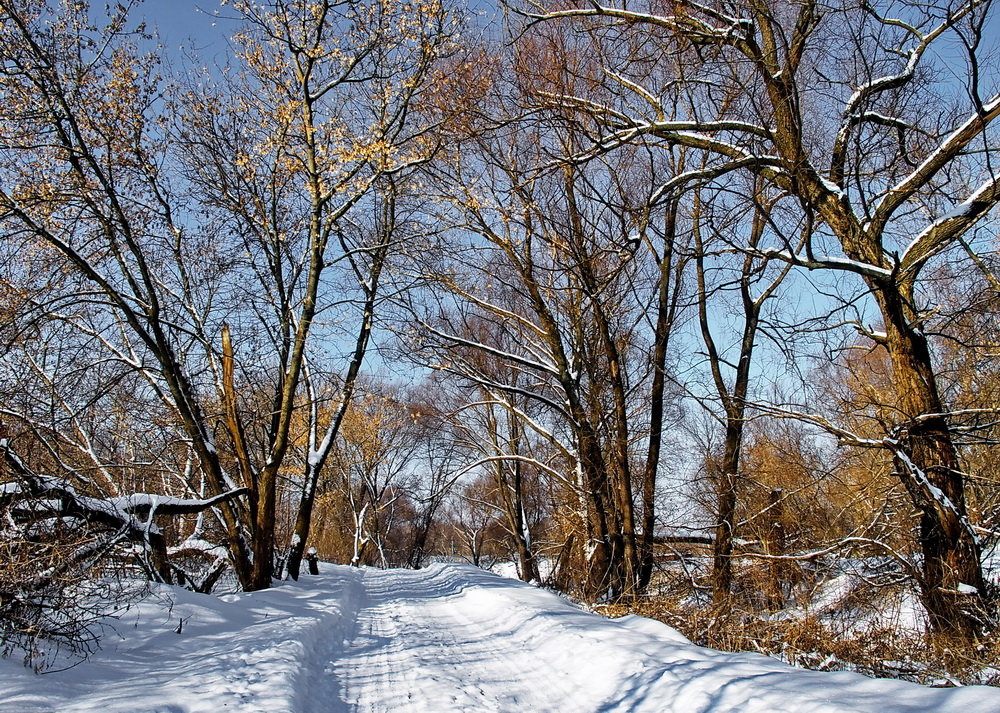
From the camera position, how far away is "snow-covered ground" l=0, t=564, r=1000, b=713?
12.3 feet

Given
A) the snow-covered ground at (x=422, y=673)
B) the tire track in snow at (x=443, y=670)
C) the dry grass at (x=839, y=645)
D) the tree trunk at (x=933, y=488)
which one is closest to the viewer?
the snow-covered ground at (x=422, y=673)

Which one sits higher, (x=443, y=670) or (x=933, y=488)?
(x=933, y=488)

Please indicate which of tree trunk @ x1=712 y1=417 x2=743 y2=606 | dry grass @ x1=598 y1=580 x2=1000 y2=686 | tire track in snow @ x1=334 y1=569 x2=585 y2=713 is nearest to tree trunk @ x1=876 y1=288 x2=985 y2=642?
dry grass @ x1=598 y1=580 x2=1000 y2=686

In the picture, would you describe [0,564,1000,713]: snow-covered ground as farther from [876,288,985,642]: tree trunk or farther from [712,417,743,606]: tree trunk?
[876,288,985,642]: tree trunk

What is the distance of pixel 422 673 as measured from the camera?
551 cm

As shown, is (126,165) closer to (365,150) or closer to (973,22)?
(365,150)

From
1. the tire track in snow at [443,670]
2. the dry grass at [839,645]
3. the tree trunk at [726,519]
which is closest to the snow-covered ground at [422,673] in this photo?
the tire track in snow at [443,670]

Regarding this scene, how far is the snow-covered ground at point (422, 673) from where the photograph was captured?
3750 mm

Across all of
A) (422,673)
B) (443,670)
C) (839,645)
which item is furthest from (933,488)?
(422,673)

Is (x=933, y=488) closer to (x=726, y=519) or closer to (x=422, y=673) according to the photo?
(x=726, y=519)

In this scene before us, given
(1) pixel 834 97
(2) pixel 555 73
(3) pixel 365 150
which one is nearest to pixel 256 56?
(3) pixel 365 150

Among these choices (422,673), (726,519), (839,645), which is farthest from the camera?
(726,519)

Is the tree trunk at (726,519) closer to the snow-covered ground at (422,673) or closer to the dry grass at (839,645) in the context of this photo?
the dry grass at (839,645)

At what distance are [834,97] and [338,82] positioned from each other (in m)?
8.93
